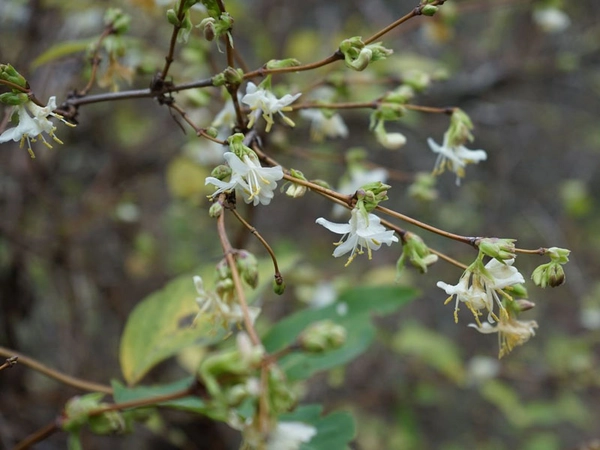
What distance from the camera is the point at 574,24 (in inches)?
150

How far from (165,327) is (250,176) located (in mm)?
569

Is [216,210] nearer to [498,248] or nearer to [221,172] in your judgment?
[221,172]

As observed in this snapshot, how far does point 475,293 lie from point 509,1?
1.68 metres

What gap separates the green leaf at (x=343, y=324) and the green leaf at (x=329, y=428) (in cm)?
12

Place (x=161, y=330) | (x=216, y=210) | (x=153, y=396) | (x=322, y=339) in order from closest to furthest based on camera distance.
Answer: (x=322, y=339) → (x=216, y=210) → (x=153, y=396) → (x=161, y=330)

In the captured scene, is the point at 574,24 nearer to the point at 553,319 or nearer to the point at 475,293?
the point at 553,319

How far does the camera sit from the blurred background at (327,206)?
75.3 inches

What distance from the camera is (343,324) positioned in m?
1.31

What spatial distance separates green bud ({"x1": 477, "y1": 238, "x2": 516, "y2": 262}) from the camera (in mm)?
750

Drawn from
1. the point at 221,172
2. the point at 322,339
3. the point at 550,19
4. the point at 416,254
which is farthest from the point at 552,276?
the point at 550,19

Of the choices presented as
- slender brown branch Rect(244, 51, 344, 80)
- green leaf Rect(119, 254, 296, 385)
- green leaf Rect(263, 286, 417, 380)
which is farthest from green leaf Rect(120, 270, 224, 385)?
slender brown branch Rect(244, 51, 344, 80)

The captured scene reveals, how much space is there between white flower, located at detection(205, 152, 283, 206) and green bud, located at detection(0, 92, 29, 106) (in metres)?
0.30

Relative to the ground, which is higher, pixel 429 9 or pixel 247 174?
pixel 429 9

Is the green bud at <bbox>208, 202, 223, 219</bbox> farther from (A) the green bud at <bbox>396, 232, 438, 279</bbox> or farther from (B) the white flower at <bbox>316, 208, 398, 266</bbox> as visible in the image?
(A) the green bud at <bbox>396, 232, 438, 279</bbox>
